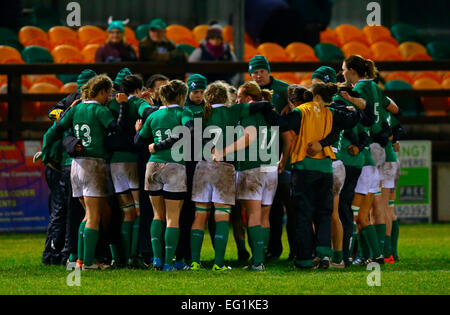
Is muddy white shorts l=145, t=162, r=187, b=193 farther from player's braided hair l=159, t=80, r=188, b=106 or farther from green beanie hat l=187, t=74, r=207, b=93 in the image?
green beanie hat l=187, t=74, r=207, b=93

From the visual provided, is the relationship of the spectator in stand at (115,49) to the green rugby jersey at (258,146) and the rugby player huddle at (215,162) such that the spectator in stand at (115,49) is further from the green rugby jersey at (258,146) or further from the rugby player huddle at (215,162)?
the green rugby jersey at (258,146)

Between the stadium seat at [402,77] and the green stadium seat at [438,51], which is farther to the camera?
the green stadium seat at [438,51]

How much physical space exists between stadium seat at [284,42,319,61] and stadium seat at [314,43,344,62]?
154 mm

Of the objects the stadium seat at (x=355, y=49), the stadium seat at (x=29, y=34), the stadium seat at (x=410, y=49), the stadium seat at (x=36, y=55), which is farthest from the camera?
the stadium seat at (x=410, y=49)

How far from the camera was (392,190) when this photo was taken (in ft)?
34.8

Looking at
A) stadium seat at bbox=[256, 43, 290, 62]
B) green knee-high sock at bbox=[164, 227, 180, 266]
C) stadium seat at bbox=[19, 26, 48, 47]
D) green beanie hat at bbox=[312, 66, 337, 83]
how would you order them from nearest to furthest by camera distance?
1. green knee-high sock at bbox=[164, 227, 180, 266]
2. green beanie hat at bbox=[312, 66, 337, 83]
3. stadium seat at bbox=[19, 26, 48, 47]
4. stadium seat at bbox=[256, 43, 290, 62]

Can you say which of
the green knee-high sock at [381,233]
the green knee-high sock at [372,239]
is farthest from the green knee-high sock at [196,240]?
the green knee-high sock at [381,233]

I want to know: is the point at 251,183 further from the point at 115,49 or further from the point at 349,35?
the point at 349,35

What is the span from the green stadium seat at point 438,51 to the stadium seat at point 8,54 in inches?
343

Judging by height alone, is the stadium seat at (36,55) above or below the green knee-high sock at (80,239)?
above

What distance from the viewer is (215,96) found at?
30.3 feet

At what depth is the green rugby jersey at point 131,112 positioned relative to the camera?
9.49 m

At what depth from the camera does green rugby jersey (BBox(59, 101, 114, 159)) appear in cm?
932

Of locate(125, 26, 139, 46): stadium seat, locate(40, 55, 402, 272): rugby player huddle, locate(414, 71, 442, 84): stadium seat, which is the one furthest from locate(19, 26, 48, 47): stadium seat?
locate(40, 55, 402, 272): rugby player huddle
